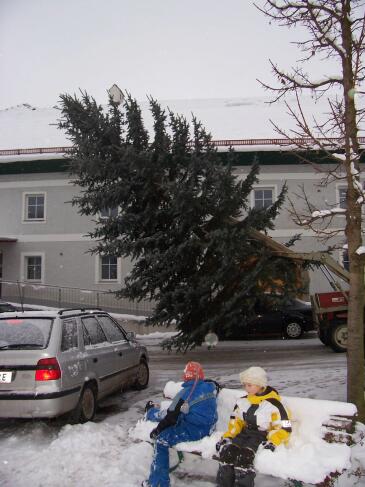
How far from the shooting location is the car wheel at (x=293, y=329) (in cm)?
1580

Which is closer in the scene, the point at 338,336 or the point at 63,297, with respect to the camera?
the point at 338,336

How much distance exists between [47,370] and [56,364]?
121 millimetres

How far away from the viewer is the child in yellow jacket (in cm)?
392

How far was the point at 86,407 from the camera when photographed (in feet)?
21.0

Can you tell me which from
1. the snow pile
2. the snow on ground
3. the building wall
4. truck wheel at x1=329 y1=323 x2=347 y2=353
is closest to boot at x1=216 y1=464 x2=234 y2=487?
the snow pile

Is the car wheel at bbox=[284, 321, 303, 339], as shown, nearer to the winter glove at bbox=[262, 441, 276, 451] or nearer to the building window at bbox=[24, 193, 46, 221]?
the winter glove at bbox=[262, 441, 276, 451]

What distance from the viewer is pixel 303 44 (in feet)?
19.0

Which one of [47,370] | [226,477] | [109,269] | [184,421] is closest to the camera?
[226,477]

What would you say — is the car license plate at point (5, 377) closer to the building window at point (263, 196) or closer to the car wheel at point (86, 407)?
the car wheel at point (86, 407)

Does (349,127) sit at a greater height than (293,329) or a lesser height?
greater

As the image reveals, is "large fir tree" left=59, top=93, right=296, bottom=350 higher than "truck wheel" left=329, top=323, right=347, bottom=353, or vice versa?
"large fir tree" left=59, top=93, right=296, bottom=350

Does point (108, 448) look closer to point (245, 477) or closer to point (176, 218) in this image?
point (245, 477)

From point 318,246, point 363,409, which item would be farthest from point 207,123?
point 363,409

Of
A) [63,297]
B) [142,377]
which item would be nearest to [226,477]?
[142,377]
